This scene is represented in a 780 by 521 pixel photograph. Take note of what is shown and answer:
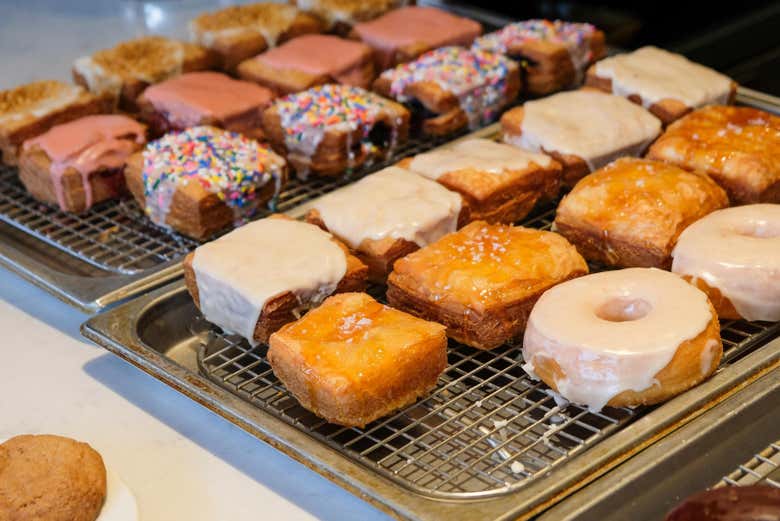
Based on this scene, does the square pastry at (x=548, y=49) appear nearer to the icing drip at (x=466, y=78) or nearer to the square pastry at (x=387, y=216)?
the icing drip at (x=466, y=78)

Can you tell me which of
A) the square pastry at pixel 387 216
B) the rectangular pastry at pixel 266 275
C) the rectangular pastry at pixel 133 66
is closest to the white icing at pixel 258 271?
the rectangular pastry at pixel 266 275

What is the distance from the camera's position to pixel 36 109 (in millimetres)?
3393

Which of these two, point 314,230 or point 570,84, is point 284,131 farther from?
point 570,84

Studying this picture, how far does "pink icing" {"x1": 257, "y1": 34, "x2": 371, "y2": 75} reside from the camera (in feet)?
11.8

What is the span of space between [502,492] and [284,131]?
1.68 m

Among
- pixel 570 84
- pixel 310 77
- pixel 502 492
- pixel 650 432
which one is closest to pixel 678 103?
pixel 570 84

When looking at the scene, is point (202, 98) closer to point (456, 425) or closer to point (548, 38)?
point (548, 38)

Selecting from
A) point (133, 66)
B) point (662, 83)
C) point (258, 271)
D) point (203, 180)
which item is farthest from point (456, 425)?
point (133, 66)

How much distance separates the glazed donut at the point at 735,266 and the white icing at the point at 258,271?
2.66 ft

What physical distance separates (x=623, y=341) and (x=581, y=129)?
1.13 m

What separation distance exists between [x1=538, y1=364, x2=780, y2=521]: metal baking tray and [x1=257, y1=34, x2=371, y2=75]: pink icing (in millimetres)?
1971

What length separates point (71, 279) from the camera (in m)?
2.65

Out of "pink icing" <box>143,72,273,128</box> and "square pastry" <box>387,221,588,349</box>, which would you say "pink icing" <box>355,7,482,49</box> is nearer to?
"pink icing" <box>143,72,273,128</box>

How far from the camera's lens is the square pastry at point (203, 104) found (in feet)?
10.9
